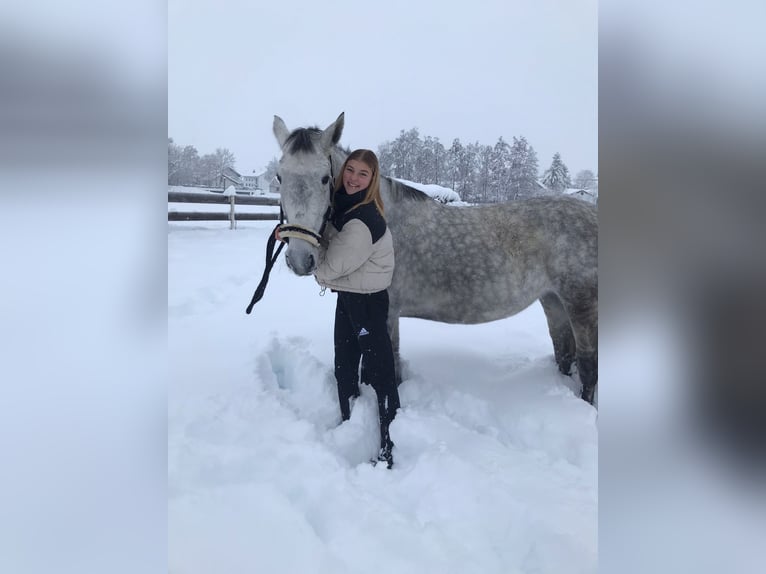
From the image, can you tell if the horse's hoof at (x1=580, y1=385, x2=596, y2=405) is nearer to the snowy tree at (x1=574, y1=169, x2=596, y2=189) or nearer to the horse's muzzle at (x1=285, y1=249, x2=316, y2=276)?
the snowy tree at (x1=574, y1=169, x2=596, y2=189)

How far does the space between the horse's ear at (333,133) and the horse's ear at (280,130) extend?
0.19 metres

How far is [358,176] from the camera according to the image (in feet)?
5.83

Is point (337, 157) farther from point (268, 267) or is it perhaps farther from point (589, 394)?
point (589, 394)

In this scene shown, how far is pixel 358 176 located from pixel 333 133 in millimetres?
292

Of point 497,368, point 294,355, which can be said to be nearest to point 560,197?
point 497,368

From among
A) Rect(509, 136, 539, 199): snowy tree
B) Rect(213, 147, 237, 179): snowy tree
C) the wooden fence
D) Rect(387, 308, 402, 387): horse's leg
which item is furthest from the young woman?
the wooden fence

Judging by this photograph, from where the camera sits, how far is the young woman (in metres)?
1.70

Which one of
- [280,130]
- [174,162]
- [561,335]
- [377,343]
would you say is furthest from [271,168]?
[561,335]

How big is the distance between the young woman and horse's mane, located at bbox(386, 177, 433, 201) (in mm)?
599

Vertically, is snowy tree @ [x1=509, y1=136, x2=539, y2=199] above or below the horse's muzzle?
above

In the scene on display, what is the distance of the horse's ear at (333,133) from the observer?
187cm
